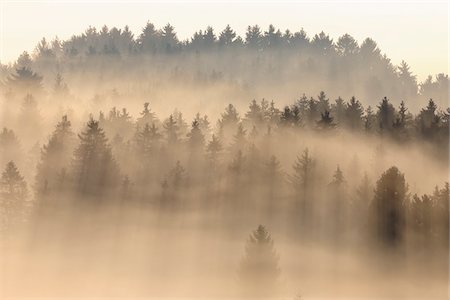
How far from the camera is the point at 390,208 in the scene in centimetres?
7162

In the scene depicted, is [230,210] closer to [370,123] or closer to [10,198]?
[370,123]

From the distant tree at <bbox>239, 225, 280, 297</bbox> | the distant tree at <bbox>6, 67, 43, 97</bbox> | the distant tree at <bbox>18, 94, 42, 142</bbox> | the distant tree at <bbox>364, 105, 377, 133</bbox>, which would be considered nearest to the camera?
the distant tree at <bbox>239, 225, 280, 297</bbox>

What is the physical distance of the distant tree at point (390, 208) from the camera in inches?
2820

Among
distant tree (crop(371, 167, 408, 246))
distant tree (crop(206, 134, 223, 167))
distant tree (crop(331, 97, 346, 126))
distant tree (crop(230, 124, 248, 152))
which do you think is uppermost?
distant tree (crop(331, 97, 346, 126))

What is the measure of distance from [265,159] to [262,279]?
158 ft

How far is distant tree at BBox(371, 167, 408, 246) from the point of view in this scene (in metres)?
71.6

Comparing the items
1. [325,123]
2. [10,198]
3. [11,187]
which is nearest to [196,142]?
[325,123]

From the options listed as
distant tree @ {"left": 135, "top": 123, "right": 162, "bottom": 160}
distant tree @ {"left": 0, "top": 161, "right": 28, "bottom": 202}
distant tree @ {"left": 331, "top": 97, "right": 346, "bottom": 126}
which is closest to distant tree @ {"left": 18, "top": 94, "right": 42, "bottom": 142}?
distant tree @ {"left": 135, "top": 123, "right": 162, "bottom": 160}

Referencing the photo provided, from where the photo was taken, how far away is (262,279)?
→ 192 feet

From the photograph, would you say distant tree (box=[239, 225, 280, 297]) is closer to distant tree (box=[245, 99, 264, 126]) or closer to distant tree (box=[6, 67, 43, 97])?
distant tree (box=[245, 99, 264, 126])

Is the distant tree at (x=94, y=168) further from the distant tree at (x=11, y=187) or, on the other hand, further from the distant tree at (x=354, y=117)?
the distant tree at (x=354, y=117)

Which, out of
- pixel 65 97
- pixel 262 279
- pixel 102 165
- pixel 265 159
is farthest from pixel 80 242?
pixel 65 97

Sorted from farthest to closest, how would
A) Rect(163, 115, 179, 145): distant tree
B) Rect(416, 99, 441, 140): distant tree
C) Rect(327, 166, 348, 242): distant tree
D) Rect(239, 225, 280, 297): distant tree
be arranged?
Rect(163, 115, 179, 145): distant tree → Rect(416, 99, 441, 140): distant tree → Rect(327, 166, 348, 242): distant tree → Rect(239, 225, 280, 297): distant tree

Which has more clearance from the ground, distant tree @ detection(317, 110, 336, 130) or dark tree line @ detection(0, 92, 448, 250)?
distant tree @ detection(317, 110, 336, 130)
